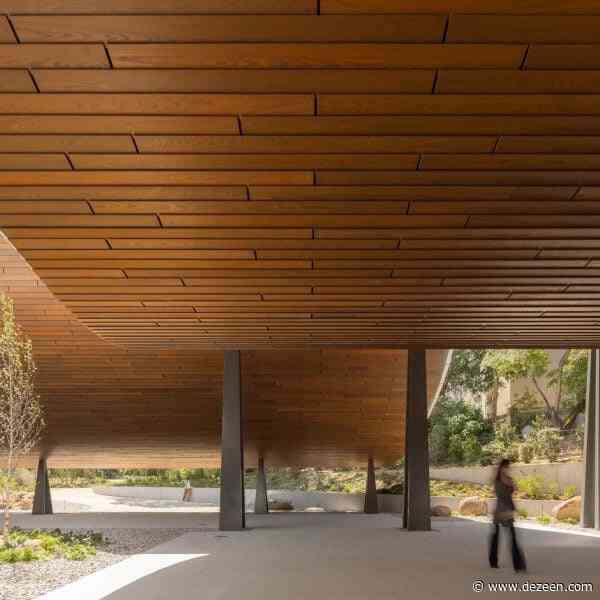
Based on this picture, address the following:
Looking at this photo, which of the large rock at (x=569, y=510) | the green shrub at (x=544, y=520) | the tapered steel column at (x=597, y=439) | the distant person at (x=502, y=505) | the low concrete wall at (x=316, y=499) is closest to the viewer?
→ the distant person at (x=502, y=505)

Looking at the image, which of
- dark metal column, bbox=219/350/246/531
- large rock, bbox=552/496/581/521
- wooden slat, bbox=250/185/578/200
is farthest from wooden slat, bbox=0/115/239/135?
large rock, bbox=552/496/581/521

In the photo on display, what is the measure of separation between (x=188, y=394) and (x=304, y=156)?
12687mm

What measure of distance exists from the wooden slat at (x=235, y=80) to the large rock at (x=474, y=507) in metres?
17.4

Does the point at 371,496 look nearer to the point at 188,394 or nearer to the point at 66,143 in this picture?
the point at 188,394

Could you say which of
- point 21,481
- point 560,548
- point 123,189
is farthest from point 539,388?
Answer: point 123,189

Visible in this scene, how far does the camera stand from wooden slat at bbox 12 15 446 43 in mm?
4477

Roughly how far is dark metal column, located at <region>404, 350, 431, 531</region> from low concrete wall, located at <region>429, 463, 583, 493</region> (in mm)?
8976

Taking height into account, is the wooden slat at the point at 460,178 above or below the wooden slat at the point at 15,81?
below

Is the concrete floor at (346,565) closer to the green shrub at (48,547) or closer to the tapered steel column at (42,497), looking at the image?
the green shrub at (48,547)

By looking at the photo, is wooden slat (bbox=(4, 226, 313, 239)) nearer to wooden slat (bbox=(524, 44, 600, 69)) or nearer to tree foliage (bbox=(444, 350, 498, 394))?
wooden slat (bbox=(524, 44, 600, 69))

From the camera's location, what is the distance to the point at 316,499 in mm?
27438

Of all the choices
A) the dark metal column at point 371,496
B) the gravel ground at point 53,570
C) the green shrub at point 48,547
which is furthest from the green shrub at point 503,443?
the green shrub at point 48,547

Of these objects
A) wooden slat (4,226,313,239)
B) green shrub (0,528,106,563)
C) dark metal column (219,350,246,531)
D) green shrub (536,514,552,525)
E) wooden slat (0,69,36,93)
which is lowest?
green shrub (536,514,552,525)

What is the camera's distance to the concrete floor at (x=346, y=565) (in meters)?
7.05
